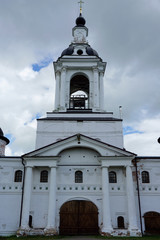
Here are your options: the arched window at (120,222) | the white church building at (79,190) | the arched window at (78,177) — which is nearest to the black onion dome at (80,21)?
the white church building at (79,190)

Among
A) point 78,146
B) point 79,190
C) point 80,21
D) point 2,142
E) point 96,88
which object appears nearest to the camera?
point 79,190

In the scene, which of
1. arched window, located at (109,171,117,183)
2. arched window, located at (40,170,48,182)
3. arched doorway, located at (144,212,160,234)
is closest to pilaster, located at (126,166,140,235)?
arched window, located at (109,171,117,183)

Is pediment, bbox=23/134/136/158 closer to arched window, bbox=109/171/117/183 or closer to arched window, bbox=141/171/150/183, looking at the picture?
A: arched window, bbox=109/171/117/183

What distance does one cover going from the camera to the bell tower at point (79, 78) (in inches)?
997

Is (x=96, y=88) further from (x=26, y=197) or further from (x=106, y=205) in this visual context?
(x=26, y=197)

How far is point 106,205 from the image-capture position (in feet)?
58.3

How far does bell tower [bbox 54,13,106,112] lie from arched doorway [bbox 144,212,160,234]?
439 inches

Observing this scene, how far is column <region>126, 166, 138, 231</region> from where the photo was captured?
17.3m

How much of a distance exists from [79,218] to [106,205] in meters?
2.39

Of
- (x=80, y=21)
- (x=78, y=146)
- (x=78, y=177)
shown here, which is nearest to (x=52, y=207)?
(x=78, y=177)

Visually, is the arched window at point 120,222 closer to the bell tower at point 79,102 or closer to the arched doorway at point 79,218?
the arched doorway at point 79,218

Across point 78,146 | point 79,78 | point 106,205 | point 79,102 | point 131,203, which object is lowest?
point 106,205

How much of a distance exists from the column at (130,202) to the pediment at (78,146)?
158cm

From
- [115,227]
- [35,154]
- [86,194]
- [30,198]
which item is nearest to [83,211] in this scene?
[86,194]
